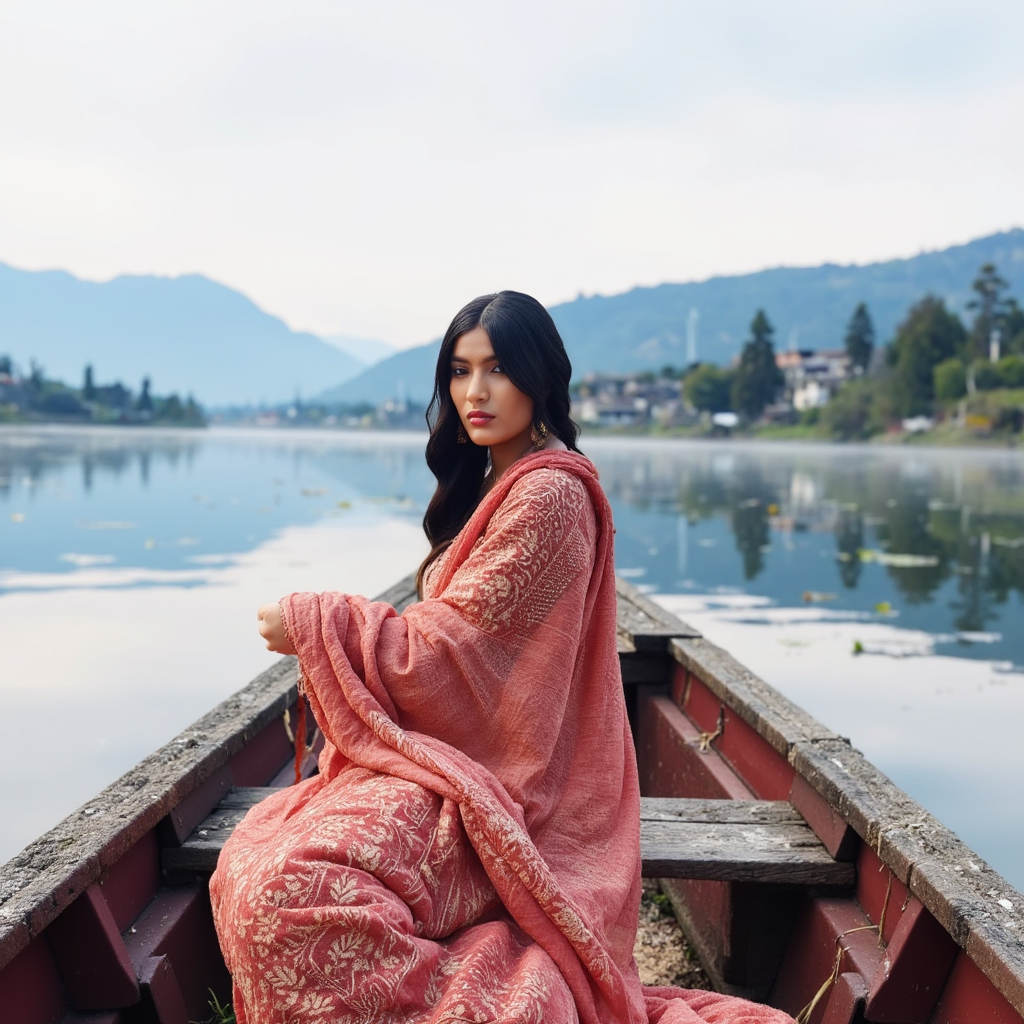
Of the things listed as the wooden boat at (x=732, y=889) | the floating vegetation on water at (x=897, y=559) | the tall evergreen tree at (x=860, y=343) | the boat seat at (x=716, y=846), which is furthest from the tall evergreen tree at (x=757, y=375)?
the boat seat at (x=716, y=846)

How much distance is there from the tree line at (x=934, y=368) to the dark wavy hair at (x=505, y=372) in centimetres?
5033

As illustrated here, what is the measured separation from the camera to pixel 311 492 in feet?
66.7

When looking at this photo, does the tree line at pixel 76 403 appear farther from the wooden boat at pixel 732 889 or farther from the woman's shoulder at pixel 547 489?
the woman's shoulder at pixel 547 489

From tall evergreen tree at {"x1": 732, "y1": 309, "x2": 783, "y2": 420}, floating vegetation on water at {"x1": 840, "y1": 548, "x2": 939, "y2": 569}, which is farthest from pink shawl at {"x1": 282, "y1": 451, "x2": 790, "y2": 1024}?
tall evergreen tree at {"x1": 732, "y1": 309, "x2": 783, "y2": 420}

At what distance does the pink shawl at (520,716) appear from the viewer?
65.5 inches

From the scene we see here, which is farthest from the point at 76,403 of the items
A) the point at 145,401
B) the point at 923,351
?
the point at 923,351

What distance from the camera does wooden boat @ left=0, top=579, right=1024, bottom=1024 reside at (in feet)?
5.69

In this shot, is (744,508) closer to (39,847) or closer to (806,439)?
(39,847)

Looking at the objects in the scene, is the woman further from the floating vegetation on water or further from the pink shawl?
the floating vegetation on water

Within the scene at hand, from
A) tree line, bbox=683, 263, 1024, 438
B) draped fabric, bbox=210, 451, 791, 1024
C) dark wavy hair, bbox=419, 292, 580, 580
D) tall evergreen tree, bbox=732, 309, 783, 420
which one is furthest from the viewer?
tall evergreen tree, bbox=732, 309, 783, 420

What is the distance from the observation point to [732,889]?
7.98 feet

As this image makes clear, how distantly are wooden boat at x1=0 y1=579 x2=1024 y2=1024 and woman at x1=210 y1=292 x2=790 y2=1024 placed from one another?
27 cm

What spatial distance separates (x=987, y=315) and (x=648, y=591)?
53523 mm

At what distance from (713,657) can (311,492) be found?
56.8 feet
